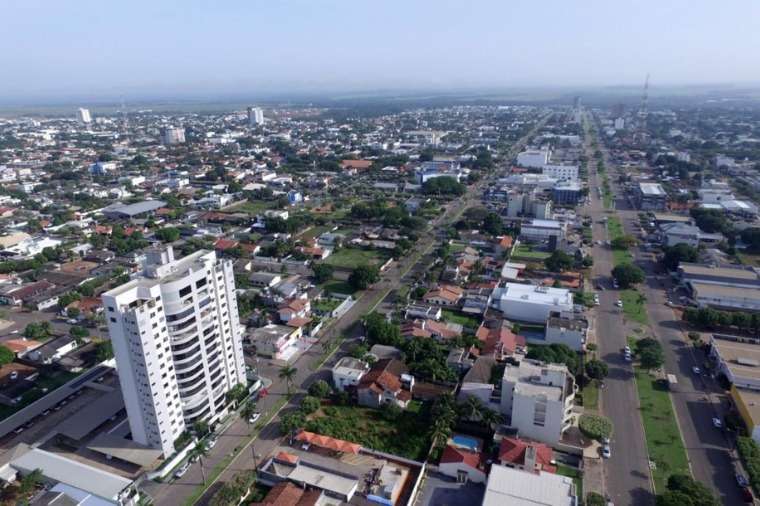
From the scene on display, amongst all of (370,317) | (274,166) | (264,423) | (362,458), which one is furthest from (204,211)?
(362,458)

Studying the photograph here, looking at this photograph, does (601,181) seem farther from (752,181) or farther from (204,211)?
(204,211)

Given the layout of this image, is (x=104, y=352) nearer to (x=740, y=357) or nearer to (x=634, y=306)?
(x=634, y=306)

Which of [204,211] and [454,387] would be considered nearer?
[454,387]

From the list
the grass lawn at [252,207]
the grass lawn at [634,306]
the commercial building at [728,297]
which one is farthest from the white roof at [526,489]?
the grass lawn at [252,207]

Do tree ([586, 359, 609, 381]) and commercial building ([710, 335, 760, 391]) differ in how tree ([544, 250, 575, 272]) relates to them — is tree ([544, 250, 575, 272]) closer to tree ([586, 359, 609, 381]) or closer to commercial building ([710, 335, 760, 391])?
commercial building ([710, 335, 760, 391])

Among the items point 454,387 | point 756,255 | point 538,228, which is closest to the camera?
point 454,387

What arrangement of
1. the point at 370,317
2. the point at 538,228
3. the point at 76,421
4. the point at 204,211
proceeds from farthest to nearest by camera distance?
the point at 204,211
the point at 538,228
the point at 370,317
the point at 76,421

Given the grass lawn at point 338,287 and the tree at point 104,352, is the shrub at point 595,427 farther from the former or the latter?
the tree at point 104,352
